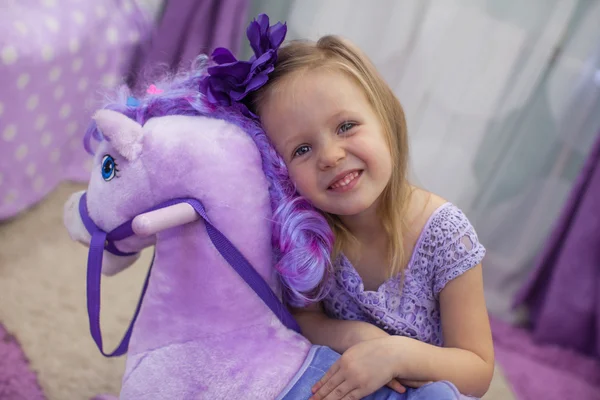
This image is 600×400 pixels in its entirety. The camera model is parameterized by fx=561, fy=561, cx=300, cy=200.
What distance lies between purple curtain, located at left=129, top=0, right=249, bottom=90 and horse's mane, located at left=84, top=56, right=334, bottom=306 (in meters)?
0.93

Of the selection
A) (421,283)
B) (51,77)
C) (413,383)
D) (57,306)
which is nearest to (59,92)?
(51,77)

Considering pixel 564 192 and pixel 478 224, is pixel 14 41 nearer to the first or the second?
pixel 478 224

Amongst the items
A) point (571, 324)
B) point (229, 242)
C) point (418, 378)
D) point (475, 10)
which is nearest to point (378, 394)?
point (418, 378)

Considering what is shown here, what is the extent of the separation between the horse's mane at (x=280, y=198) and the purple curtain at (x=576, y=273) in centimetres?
95

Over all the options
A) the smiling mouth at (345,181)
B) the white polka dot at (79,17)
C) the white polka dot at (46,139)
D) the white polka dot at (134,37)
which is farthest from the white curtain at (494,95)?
the smiling mouth at (345,181)

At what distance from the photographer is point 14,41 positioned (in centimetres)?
135

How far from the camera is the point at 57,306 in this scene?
126 cm

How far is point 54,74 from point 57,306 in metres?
0.64

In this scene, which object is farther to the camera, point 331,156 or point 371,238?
point 371,238

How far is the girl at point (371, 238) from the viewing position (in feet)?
2.58

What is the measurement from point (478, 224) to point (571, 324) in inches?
14.4

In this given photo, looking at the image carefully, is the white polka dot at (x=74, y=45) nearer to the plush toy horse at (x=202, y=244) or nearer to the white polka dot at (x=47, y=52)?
the white polka dot at (x=47, y=52)

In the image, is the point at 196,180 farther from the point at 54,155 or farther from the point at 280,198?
the point at 54,155

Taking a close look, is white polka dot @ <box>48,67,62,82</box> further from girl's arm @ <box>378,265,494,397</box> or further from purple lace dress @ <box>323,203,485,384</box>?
girl's arm @ <box>378,265,494,397</box>
